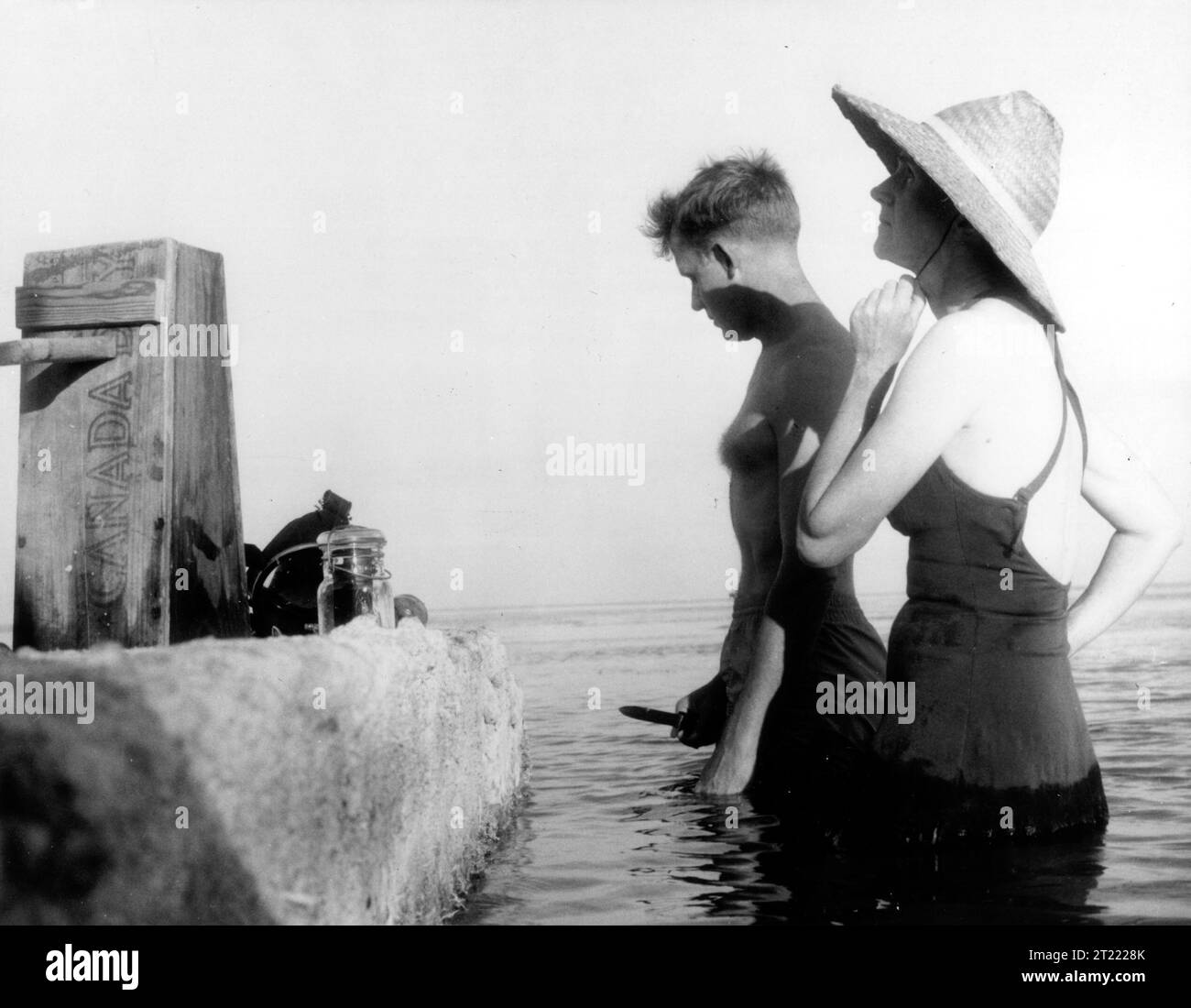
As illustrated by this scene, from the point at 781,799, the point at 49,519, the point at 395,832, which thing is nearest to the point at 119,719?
the point at 395,832

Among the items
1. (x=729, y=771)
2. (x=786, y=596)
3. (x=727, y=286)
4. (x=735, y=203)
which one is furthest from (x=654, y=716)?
(x=735, y=203)

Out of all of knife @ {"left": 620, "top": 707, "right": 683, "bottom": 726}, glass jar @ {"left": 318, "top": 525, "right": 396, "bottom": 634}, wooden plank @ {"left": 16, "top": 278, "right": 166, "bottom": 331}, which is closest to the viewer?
wooden plank @ {"left": 16, "top": 278, "right": 166, "bottom": 331}

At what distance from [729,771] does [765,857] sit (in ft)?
1.53

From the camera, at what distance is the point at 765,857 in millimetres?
3307

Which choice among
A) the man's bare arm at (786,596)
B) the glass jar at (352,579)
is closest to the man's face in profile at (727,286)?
the man's bare arm at (786,596)

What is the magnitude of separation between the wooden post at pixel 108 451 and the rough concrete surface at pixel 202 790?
64 centimetres

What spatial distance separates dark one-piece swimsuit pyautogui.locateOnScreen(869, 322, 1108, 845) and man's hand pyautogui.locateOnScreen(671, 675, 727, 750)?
151cm

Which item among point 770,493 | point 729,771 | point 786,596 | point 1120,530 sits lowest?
point 729,771

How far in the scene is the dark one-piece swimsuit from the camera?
8.73ft

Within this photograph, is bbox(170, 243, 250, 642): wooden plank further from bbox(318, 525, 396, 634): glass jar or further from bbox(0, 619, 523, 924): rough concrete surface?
bbox(0, 619, 523, 924): rough concrete surface

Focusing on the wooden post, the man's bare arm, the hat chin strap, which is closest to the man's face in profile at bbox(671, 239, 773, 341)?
the man's bare arm

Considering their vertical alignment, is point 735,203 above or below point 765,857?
above

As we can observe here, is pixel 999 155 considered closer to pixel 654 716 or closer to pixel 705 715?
pixel 705 715

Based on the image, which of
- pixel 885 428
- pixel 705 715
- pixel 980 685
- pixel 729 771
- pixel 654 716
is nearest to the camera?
pixel 885 428
